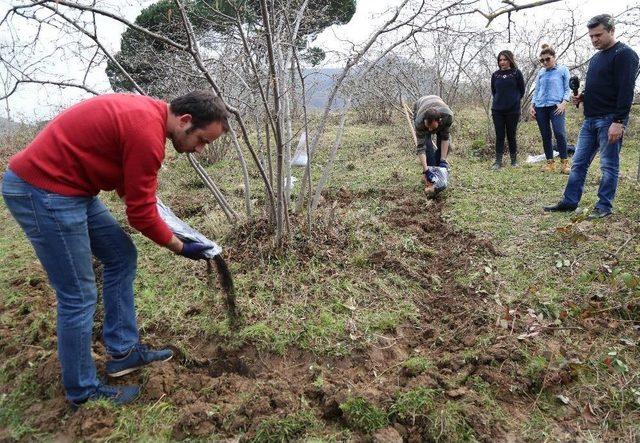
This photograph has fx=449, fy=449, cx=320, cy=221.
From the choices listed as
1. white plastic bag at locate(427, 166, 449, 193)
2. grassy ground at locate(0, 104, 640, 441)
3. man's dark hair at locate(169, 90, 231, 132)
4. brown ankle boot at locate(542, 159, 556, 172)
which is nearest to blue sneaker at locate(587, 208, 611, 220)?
grassy ground at locate(0, 104, 640, 441)

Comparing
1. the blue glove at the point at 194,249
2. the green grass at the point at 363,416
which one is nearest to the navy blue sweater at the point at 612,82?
the green grass at the point at 363,416

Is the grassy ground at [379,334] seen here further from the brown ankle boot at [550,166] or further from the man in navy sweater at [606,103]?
the brown ankle boot at [550,166]

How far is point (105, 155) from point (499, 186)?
14.8 ft

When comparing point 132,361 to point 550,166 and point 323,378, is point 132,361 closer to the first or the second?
point 323,378

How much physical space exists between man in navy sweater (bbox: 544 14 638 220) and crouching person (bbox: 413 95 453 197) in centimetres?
146

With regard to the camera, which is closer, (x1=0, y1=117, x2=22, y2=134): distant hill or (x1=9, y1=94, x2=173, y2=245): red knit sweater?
(x1=9, y1=94, x2=173, y2=245): red knit sweater

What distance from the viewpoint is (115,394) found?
7.25 feet

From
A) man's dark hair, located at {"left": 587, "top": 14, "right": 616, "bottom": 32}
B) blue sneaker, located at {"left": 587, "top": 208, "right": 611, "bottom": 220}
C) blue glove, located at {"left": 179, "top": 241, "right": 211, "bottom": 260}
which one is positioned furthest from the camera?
blue sneaker, located at {"left": 587, "top": 208, "right": 611, "bottom": 220}

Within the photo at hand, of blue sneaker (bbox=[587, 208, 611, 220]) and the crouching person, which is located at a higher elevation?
the crouching person

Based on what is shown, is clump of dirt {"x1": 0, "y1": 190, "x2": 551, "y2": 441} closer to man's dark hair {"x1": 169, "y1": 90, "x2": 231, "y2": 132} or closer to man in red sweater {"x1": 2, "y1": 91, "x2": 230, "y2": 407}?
man in red sweater {"x1": 2, "y1": 91, "x2": 230, "y2": 407}

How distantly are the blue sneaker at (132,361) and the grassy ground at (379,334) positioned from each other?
6cm

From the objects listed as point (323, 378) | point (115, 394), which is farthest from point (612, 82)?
→ point (115, 394)

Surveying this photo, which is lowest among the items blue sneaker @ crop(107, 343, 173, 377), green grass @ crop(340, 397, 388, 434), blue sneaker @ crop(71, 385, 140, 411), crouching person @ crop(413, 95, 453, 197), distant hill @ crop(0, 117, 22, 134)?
green grass @ crop(340, 397, 388, 434)

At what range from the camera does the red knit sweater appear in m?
1.84
